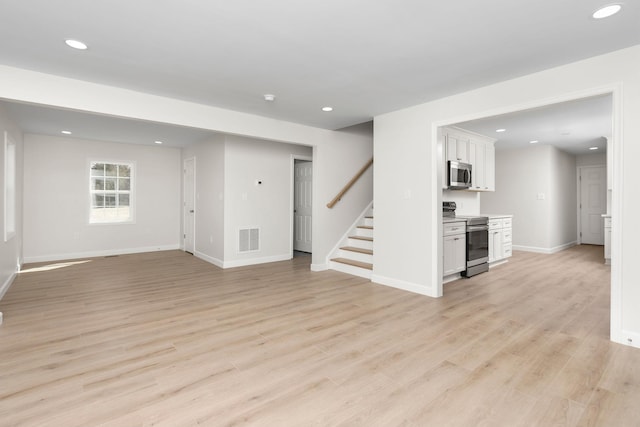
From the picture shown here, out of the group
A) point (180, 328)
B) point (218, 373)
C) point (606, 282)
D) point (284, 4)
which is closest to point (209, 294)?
point (180, 328)

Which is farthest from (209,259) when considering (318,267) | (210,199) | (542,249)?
(542,249)

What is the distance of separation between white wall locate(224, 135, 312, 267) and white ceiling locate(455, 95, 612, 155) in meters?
3.26

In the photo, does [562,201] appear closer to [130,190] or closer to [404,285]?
[404,285]

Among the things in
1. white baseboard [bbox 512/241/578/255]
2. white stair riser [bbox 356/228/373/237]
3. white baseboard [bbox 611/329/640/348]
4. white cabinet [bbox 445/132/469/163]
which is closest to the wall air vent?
white stair riser [bbox 356/228/373/237]

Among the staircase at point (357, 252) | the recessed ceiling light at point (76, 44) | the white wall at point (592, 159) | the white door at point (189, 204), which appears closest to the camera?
the recessed ceiling light at point (76, 44)

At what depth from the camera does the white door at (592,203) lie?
27.8 feet

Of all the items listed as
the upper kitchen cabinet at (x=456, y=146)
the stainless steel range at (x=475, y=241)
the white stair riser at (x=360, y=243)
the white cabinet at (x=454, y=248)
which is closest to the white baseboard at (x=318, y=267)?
the white stair riser at (x=360, y=243)

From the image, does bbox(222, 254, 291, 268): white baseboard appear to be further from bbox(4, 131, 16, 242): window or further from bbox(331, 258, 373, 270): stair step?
bbox(4, 131, 16, 242): window

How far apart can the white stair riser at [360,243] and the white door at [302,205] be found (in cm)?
155

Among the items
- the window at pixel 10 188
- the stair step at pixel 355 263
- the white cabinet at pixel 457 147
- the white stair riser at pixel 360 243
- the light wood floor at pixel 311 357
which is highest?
the white cabinet at pixel 457 147

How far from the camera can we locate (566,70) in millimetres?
2957

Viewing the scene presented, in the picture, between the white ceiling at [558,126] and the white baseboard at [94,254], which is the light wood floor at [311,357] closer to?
the white baseboard at [94,254]

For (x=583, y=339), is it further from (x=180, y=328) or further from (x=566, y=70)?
(x=180, y=328)

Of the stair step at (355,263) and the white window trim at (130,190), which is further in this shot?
the white window trim at (130,190)
